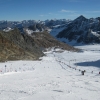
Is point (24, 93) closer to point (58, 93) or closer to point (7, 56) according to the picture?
point (58, 93)

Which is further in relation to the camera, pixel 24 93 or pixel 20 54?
pixel 20 54

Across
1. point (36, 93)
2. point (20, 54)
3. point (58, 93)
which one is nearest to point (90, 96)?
point (58, 93)

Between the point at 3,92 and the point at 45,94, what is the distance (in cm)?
343

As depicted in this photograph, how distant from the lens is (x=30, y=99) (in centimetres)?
1585

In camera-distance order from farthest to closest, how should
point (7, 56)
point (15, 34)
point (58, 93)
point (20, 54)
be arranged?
point (15, 34)
point (20, 54)
point (7, 56)
point (58, 93)

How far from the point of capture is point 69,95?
17.6 meters

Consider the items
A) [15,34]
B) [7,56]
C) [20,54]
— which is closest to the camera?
[7,56]

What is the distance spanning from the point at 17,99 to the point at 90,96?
238 inches

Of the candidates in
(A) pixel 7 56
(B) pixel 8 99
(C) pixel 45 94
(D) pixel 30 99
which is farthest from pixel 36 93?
(A) pixel 7 56

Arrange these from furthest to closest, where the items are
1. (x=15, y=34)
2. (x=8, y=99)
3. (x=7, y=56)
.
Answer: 1. (x=15, y=34)
2. (x=7, y=56)
3. (x=8, y=99)

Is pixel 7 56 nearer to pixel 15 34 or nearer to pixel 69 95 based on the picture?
pixel 69 95

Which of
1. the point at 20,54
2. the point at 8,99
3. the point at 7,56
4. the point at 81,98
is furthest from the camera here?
the point at 20,54

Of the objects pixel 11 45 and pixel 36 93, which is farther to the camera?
pixel 11 45

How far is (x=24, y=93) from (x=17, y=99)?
2.09 m
